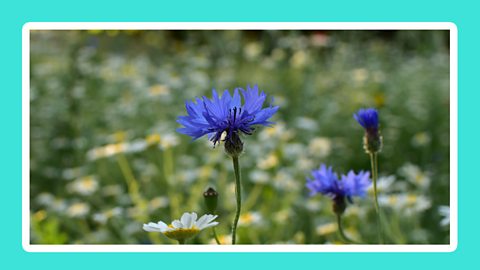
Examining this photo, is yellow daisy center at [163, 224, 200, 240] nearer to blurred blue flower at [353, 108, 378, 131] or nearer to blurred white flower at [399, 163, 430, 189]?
blurred blue flower at [353, 108, 378, 131]

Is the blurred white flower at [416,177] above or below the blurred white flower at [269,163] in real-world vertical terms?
below

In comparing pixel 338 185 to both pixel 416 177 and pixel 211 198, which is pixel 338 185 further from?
pixel 416 177

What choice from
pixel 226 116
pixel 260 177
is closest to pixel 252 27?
pixel 226 116

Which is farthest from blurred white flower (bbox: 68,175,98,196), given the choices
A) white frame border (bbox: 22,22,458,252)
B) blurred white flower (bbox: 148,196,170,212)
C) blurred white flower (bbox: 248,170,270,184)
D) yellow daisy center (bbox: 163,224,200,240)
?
yellow daisy center (bbox: 163,224,200,240)

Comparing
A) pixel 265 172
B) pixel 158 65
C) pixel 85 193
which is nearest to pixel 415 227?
pixel 265 172

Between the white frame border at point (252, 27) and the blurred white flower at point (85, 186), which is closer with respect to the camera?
the white frame border at point (252, 27)

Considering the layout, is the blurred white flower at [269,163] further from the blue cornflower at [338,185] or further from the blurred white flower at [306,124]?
the blue cornflower at [338,185]

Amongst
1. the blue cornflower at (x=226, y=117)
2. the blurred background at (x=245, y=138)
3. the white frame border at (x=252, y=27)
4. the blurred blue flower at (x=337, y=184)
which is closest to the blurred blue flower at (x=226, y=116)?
the blue cornflower at (x=226, y=117)
